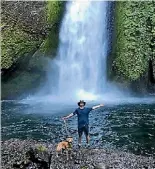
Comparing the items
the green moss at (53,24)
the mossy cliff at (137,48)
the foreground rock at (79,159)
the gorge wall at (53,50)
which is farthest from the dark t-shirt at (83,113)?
the green moss at (53,24)

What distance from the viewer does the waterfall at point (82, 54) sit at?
1064 inches

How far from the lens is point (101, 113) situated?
2073cm

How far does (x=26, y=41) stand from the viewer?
87.1 feet

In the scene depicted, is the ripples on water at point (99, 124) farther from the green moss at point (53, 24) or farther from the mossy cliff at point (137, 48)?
the green moss at point (53, 24)

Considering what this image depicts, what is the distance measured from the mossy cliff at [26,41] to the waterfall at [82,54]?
788 mm

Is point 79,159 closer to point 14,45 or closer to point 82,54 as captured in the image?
point 14,45

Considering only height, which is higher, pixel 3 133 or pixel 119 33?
pixel 119 33

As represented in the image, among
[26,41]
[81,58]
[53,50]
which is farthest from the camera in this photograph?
[81,58]

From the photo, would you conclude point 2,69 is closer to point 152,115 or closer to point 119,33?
point 119,33

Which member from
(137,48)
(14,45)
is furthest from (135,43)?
(14,45)

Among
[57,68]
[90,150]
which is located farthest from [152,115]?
[57,68]

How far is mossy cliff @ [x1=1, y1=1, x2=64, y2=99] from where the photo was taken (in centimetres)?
2598

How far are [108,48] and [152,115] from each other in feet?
27.6

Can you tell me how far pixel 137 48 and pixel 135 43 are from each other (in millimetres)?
359
